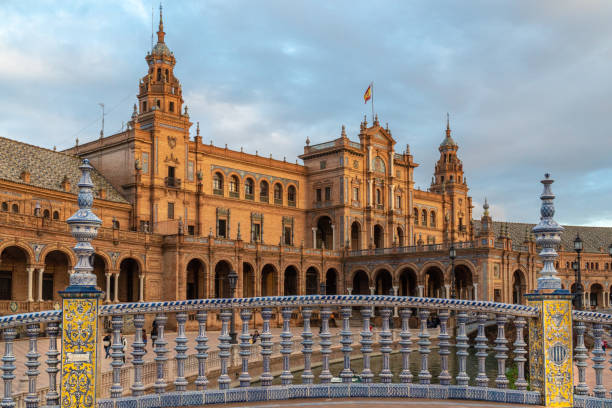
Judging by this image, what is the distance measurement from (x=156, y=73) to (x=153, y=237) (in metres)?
13.5

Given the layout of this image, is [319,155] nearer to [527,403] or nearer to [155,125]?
[155,125]

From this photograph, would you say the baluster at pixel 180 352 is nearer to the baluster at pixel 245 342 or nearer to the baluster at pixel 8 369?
the baluster at pixel 245 342

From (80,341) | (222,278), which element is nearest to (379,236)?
(222,278)

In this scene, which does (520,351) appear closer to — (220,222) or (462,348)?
(462,348)

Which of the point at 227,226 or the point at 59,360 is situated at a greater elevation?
the point at 227,226

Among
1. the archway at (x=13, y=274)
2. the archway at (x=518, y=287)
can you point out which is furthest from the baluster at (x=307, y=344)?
the archway at (x=518, y=287)

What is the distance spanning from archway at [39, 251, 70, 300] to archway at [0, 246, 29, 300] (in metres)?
1.42

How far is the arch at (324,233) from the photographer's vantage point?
57.8 metres

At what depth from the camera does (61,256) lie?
3622 centimetres

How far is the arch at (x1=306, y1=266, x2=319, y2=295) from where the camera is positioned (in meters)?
53.4

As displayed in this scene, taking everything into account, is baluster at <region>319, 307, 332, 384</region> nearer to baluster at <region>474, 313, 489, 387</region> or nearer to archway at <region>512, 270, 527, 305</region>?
baluster at <region>474, 313, 489, 387</region>

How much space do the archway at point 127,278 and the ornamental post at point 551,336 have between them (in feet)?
118

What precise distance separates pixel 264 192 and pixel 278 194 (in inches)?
63.8

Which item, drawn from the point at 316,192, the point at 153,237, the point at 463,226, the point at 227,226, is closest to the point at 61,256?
the point at 153,237
